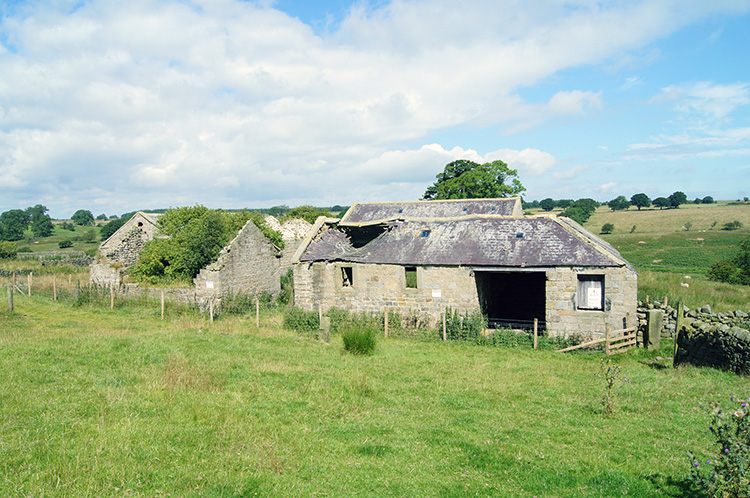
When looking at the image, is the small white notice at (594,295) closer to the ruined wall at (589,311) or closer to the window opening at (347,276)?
the ruined wall at (589,311)

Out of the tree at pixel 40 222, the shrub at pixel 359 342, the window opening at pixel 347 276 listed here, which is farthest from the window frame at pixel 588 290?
the tree at pixel 40 222

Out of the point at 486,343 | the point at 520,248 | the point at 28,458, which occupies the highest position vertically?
the point at 520,248

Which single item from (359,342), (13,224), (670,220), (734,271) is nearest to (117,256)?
(359,342)

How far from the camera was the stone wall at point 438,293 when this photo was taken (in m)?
15.8

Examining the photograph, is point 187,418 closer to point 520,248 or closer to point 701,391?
point 701,391

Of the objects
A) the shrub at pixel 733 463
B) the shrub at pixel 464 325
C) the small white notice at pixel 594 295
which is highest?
the small white notice at pixel 594 295

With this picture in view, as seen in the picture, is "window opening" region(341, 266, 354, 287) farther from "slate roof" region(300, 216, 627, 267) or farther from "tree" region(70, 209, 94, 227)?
"tree" region(70, 209, 94, 227)

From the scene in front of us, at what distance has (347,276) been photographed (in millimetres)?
20359

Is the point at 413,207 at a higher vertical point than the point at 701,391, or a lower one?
higher

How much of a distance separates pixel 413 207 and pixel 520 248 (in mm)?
14951

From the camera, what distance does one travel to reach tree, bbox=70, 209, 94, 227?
441 feet

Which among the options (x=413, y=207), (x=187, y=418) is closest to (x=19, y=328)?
(x=187, y=418)

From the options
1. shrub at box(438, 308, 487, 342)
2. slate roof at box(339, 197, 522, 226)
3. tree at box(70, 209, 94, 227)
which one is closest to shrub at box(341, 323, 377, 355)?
shrub at box(438, 308, 487, 342)

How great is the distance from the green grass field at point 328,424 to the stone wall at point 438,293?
3.01 m
